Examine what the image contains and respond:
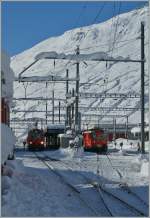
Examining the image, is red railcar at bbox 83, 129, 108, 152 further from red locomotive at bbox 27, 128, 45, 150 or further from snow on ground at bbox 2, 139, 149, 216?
snow on ground at bbox 2, 139, 149, 216

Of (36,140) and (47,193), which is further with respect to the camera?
(36,140)

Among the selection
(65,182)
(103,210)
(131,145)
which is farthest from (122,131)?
(103,210)

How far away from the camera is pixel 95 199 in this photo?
649 inches

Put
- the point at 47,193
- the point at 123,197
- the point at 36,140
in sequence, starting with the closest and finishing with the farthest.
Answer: the point at 123,197 → the point at 47,193 → the point at 36,140

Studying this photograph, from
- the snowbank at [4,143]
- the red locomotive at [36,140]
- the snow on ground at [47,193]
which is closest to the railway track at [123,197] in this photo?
the snow on ground at [47,193]

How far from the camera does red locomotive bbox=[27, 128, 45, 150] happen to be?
6069 centimetres

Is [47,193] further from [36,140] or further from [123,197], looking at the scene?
[36,140]

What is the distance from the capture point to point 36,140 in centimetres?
6072

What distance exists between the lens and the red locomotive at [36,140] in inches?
2389

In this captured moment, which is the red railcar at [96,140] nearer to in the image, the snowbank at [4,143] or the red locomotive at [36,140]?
the red locomotive at [36,140]

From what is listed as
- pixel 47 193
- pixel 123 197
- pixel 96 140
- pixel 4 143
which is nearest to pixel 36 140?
pixel 96 140

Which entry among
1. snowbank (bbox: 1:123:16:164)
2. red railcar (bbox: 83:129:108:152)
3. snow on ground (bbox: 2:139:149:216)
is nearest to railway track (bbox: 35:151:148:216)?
snow on ground (bbox: 2:139:149:216)

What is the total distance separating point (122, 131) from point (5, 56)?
325 feet

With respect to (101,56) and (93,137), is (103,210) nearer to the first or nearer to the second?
(101,56)
